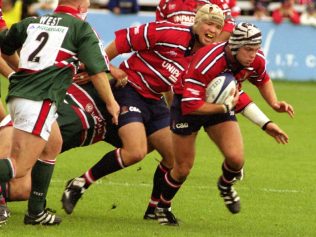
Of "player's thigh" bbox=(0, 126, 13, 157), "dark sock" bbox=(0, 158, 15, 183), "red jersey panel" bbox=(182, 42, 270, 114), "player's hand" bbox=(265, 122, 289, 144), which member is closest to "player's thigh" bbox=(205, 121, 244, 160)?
"player's hand" bbox=(265, 122, 289, 144)

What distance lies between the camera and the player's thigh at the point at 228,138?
9.77 meters

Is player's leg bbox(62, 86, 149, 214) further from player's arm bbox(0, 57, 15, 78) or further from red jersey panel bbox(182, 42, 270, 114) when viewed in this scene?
player's arm bbox(0, 57, 15, 78)

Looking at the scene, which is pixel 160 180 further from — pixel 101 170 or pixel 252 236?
pixel 252 236

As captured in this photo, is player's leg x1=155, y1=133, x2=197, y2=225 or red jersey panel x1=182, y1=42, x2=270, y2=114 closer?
red jersey panel x1=182, y1=42, x2=270, y2=114

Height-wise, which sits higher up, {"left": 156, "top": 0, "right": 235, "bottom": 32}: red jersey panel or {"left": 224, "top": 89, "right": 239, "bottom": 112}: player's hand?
{"left": 224, "top": 89, "right": 239, "bottom": 112}: player's hand

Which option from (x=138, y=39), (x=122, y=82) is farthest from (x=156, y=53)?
(x=122, y=82)

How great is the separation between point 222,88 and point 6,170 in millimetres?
1901

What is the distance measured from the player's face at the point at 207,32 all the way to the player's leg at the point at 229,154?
0.78 metres

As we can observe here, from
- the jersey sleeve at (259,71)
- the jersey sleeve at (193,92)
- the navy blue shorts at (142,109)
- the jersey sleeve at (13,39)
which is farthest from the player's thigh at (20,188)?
the jersey sleeve at (259,71)

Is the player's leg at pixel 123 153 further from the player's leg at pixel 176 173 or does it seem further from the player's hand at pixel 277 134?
the player's hand at pixel 277 134

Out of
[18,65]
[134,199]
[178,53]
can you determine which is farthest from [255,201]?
[18,65]

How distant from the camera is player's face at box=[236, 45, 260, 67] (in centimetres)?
943

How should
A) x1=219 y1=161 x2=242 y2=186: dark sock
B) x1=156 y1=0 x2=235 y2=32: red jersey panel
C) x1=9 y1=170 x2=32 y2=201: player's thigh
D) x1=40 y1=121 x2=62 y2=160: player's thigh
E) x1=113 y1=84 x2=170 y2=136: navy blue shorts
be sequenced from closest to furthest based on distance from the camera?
x1=40 y1=121 x2=62 y2=160: player's thigh → x1=9 y1=170 x2=32 y2=201: player's thigh → x1=219 y1=161 x2=242 y2=186: dark sock → x1=113 y1=84 x2=170 y2=136: navy blue shorts → x1=156 y1=0 x2=235 y2=32: red jersey panel

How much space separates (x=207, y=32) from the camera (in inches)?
397
